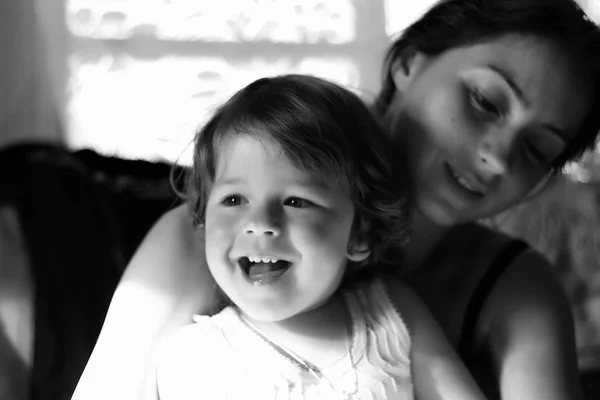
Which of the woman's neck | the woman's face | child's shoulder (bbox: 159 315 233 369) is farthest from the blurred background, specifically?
child's shoulder (bbox: 159 315 233 369)

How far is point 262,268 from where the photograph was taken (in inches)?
34.8

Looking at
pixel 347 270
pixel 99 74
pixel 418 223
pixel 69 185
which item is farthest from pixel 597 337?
pixel 99 74

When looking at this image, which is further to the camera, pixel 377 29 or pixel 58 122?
pixel 377 29

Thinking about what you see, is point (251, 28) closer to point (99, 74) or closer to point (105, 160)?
point (99, 74)

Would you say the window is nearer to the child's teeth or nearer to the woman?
the woman

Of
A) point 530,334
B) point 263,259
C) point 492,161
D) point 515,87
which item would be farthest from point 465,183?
point 263,259

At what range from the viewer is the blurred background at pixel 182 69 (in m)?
1.90

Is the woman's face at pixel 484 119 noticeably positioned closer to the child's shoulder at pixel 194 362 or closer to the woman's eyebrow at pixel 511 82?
the woman's eyebrow at pixel 511 82

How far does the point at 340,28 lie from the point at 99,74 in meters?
0.75

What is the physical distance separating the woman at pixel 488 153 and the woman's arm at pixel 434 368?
15 centimetres

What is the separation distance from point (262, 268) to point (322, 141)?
7.0 inches

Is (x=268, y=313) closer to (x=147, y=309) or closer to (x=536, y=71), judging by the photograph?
(x=147, y=309)

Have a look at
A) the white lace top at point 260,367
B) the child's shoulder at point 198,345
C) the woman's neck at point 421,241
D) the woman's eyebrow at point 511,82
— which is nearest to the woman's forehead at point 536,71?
the woman's eyebrow at point 511,82

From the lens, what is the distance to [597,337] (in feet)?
5.92
